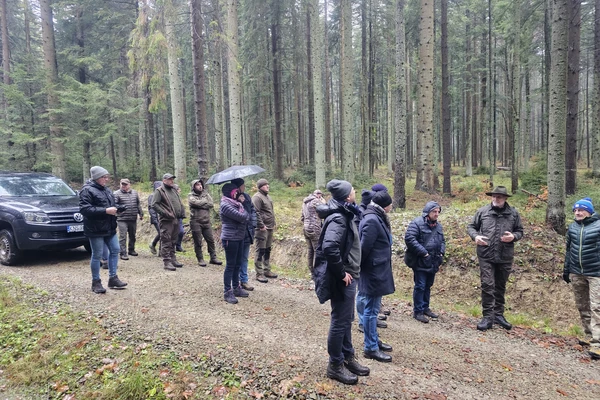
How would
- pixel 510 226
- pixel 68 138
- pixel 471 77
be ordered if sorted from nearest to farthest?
pixel 510 226, pixel 68 138, pixel 471 77

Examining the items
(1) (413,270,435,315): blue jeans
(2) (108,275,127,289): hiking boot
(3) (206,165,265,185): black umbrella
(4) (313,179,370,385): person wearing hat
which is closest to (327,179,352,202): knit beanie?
(4) (313,179,370,385): person wearing hat

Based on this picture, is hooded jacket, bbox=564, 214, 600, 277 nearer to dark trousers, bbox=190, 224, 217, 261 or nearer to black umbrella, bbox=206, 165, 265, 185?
black umbrella, bbox=206, 165, 265, 185

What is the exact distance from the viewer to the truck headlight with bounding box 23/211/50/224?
8008mm

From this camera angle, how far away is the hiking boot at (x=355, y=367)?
13.6 feet

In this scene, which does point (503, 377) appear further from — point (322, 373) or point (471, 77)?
point (471, 77)

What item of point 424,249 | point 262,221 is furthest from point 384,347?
point 262,221

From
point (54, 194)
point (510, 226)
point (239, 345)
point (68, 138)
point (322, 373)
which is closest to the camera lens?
point (322, 373)

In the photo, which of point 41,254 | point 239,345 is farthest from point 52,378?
point 41,254

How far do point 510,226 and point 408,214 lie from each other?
5.67 m

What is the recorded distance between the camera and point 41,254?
9531 millimetres

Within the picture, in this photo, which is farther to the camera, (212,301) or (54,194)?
(54,194)

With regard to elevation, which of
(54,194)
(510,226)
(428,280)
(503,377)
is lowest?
(503,377)

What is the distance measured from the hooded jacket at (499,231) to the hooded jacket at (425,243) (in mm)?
686

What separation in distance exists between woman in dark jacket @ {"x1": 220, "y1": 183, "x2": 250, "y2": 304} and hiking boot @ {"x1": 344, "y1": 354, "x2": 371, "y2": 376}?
277 cm
